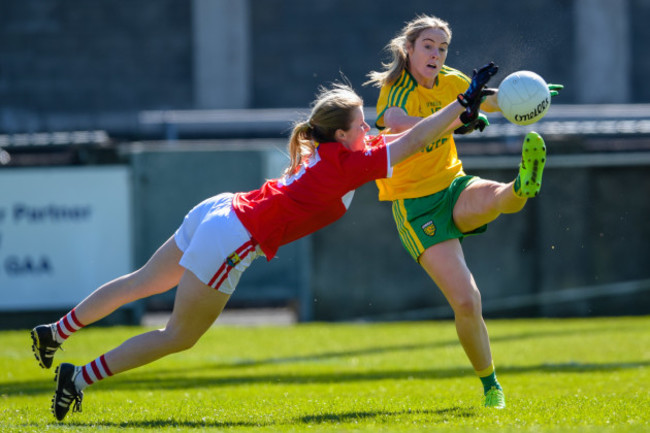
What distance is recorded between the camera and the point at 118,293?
582cm

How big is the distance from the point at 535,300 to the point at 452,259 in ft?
24.4

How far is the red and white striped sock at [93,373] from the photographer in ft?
18.2

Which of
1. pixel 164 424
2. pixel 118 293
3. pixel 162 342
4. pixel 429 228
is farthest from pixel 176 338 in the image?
pixel 429 228

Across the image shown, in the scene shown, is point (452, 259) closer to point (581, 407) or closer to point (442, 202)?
point (442, 202)

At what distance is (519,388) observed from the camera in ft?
23.2

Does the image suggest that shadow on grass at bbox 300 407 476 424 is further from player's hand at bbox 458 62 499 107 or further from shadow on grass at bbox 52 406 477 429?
player's hand at bbox 458 62 499 107

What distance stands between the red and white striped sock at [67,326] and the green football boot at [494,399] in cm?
237

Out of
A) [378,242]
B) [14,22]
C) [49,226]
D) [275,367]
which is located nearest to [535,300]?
[378,242]

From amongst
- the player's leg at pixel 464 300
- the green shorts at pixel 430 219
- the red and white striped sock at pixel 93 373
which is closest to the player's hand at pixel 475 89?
the green shorts at pixel 430 219

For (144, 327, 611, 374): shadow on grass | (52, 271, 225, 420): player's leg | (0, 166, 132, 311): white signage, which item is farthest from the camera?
(0, 166, 132, 311): white signage

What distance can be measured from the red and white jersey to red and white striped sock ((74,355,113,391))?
1077mm

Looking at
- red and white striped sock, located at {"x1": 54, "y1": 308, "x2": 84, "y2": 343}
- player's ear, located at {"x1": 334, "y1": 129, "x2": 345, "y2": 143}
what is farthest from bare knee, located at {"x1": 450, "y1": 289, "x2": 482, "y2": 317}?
red and white striped sock, located at {"x1": 54, "y1": 308, "x2": 84, "y2": 343}

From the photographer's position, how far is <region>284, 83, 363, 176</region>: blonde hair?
5488 millimetres

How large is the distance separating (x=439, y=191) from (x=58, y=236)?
7.41 metres
